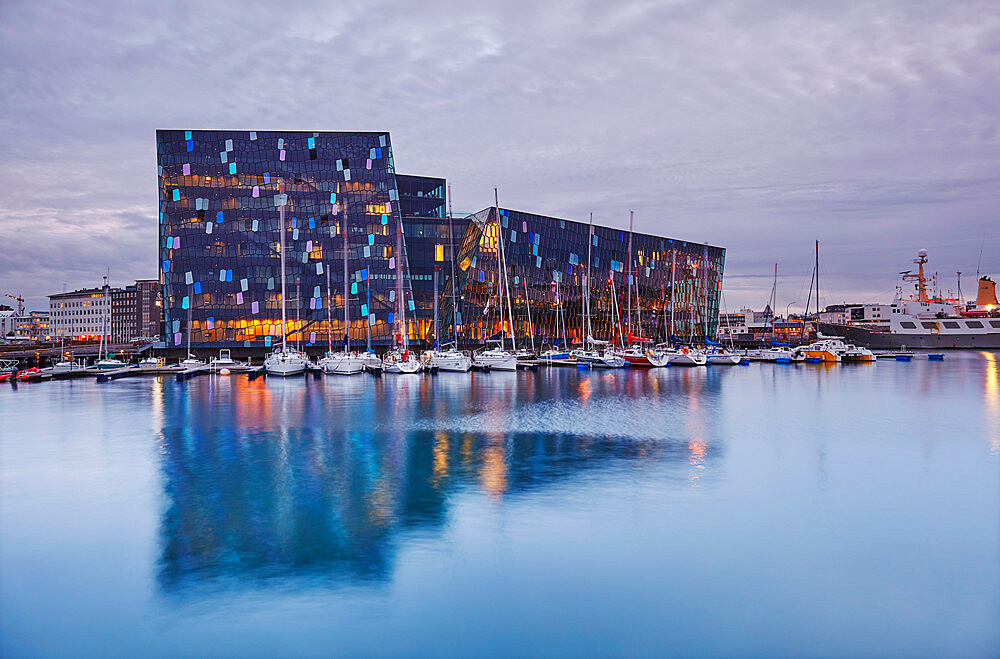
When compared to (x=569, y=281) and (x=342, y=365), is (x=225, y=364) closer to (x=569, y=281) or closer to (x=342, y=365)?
(x=342, y=365)

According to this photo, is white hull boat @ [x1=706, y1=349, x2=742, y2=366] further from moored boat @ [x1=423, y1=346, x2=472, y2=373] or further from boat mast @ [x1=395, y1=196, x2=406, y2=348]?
boat mast @ [x1=395, y1=196, x2=406, y2=348]

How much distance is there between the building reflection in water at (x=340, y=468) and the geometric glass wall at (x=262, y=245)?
52.4m

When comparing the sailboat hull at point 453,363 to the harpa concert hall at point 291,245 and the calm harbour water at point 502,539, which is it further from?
the calm harbour water at point 502,539

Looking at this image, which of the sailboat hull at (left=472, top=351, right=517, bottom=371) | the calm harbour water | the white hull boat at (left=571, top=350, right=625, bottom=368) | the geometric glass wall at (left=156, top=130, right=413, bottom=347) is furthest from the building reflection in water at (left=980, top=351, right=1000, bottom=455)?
the geometric glass wall at (left=156, top=130, right=413, bottom=347)

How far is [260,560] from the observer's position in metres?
13.6

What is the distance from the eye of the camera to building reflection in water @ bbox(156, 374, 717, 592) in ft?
46.2

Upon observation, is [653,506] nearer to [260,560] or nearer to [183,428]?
[260,560]

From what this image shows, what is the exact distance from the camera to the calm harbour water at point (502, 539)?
34.4 feet

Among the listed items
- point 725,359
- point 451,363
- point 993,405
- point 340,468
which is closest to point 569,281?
point 725,359

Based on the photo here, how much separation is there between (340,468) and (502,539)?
31.4ft

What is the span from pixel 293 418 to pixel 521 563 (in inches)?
1000

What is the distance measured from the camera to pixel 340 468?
2273cm

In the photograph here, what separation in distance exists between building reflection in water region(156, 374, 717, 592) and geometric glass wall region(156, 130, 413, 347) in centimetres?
5238

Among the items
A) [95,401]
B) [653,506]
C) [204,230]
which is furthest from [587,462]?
[204,230]
